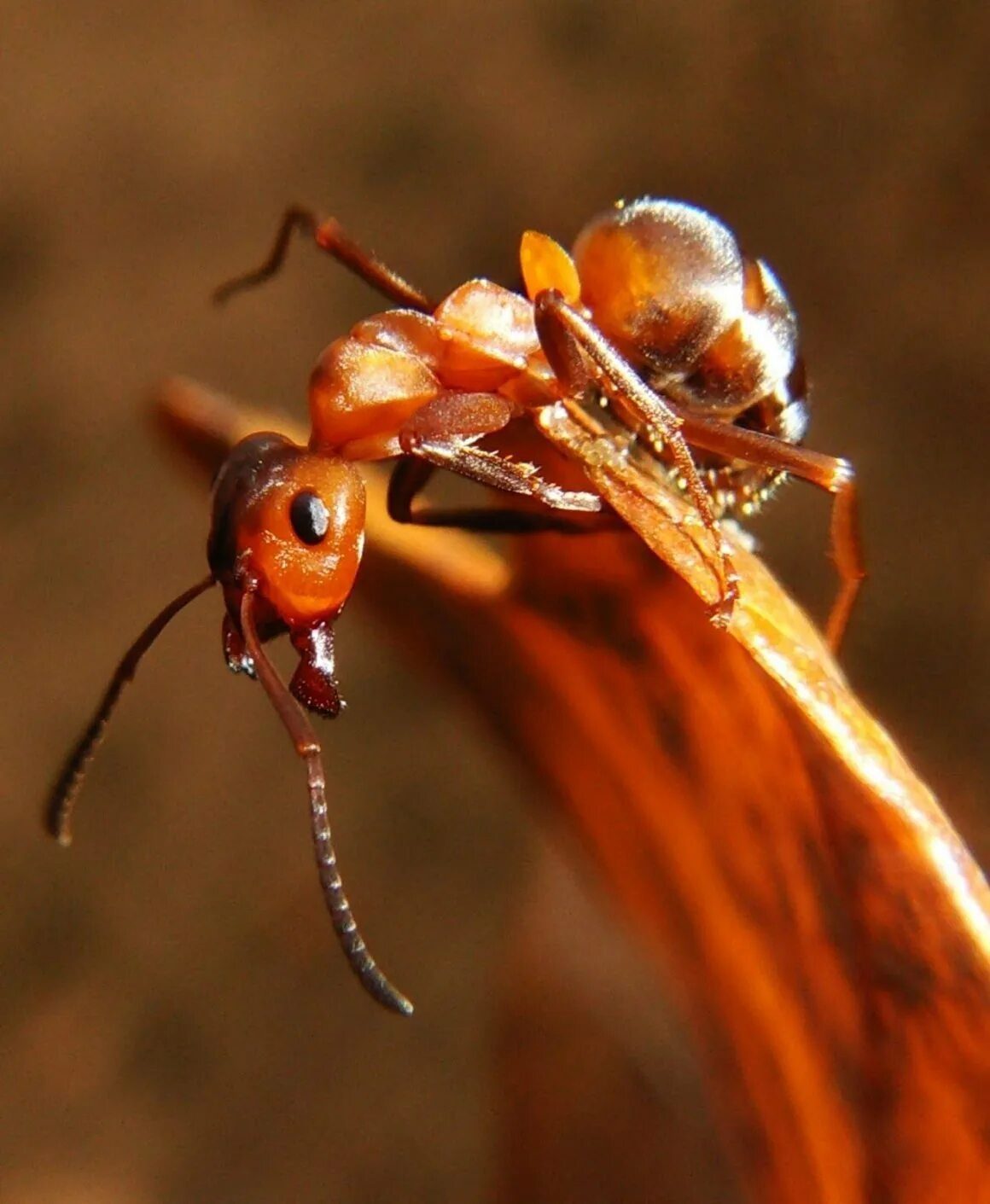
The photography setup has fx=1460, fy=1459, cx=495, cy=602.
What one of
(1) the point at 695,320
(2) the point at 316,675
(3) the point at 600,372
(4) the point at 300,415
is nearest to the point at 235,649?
(2) the point at 316,675

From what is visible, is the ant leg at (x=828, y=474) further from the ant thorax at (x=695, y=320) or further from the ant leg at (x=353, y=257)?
the ant leg at (x=353, y=257)

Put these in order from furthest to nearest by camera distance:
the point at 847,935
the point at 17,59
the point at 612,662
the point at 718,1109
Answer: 1. the point at 17,59
2. the point at 718,1109
3. the point at 612,662
4. the point at 847,935

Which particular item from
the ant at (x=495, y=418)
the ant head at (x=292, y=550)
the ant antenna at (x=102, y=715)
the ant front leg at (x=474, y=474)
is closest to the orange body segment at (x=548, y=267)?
the ant at (x=495, y=418)

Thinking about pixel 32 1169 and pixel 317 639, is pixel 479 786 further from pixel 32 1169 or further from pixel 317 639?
pixel 317 639

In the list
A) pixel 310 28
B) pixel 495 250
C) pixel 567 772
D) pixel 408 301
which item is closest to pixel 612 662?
pixel 567 772

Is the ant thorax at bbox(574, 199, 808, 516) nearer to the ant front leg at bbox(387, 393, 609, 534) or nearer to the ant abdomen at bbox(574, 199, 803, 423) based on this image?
the ant abdomen at bbox(574, 199, 803, 423)

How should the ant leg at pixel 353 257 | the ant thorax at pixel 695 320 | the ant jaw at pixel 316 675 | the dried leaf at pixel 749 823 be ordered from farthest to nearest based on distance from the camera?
the ant leg at pixel 353 257
the ant thorax at pixel 695 320
the ant jaw at pixel 316 675
the dried leaf at pixel 749 823

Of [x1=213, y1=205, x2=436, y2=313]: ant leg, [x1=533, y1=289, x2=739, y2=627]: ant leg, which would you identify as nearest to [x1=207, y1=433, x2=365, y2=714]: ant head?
[x1=533, y1=289, x2=739, y2=627]: ant leg
